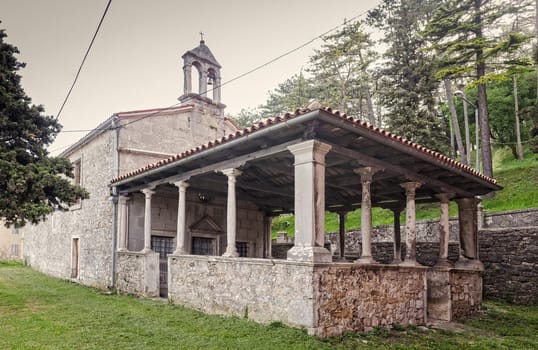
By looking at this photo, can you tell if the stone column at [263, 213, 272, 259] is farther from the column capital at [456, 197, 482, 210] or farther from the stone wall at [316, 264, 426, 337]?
the stone wall at [316, 264, 426, 337]

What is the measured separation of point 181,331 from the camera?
6.76 m

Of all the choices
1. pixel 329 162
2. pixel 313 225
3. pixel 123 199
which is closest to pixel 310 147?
pixel 313 225

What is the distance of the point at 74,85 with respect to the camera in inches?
412

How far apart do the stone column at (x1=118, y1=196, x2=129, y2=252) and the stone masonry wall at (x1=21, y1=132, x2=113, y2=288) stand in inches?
22.7

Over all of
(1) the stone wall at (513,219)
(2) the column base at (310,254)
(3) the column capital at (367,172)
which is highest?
(3) the column capital at (367,172)

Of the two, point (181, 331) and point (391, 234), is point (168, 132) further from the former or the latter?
point (391, 234)

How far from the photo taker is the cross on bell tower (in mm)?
13836

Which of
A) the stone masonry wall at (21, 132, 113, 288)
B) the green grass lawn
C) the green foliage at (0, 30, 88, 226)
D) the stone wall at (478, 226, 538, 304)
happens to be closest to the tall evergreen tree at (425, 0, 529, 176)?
the stone wall at (478, 226, 538, 304)

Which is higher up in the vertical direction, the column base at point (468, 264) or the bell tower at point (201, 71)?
the bell tower at point (201, 71)

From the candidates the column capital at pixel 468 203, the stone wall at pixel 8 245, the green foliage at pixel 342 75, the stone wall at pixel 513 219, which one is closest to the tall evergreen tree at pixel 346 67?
the green foliage at pixel 342 75

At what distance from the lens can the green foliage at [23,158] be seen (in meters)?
9.50

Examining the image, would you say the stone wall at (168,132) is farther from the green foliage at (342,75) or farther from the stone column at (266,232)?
the green foliage at (342,75)

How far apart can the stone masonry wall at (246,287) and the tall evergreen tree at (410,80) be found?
50.2 ft

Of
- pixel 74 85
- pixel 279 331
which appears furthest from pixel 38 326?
pixel 74 85
